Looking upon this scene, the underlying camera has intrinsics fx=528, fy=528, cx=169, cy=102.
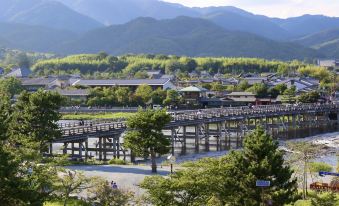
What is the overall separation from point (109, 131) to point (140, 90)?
47134mm

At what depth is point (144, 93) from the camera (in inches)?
3688

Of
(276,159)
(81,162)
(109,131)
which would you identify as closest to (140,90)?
(109,131)

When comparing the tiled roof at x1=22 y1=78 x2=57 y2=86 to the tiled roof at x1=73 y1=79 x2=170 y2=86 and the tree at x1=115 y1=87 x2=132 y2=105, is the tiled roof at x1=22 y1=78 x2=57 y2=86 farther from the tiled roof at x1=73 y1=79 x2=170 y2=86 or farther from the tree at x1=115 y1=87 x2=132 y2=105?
the tree at x1=115 y1=87 x2=132 y2=105

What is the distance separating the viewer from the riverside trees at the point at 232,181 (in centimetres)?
Answer: 2027

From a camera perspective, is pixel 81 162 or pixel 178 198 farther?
pixel 81 162

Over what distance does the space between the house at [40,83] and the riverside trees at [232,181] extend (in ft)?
305

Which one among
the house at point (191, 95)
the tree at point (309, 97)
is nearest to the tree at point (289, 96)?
the tree at point (309, 97)

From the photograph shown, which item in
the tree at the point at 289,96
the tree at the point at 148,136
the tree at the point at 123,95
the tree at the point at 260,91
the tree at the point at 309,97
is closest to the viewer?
the tree at the point at 148,136

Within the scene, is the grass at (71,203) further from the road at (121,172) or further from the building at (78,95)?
the building at (78,95)

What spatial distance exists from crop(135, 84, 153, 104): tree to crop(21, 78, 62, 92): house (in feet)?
81.6

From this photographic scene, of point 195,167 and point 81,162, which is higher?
point 195,167

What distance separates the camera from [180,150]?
56625 mm

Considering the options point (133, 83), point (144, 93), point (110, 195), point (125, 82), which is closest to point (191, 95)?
point (144, 93)

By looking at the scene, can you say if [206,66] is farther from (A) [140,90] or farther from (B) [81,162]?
(B) [81,162]
